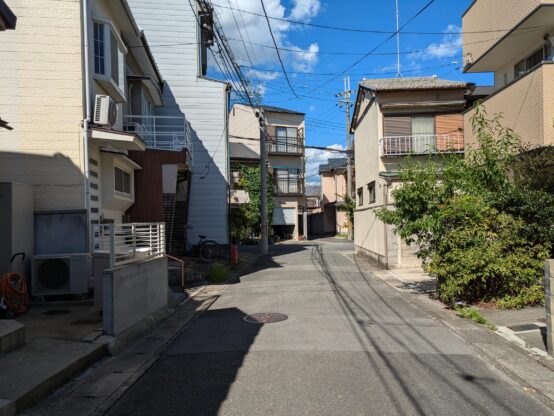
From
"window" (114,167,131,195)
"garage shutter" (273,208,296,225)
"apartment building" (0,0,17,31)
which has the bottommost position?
"garage shutter" (273,208,296,225)

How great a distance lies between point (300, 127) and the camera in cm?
4509

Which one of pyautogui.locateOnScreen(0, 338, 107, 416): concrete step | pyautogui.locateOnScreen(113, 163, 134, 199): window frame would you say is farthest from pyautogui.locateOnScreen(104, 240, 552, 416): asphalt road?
pyautogui.locateOnScreen(113, 163, 134, 199): window frame

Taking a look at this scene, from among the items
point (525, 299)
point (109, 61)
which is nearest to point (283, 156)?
point (109, 61)

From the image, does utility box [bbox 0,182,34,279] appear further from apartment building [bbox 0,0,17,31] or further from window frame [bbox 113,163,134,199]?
apartment building [bbox 0,0,17,31]

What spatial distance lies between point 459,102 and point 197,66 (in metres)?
12.3

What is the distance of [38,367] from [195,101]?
19.1m

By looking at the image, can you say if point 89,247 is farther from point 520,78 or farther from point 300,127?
point 300,127

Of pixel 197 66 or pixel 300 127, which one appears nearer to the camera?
pixel 197 66

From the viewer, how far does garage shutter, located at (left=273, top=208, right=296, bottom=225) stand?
4256 cm

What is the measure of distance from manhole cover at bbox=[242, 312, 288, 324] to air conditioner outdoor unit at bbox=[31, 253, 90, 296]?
360cm

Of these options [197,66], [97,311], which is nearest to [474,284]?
[97,311]

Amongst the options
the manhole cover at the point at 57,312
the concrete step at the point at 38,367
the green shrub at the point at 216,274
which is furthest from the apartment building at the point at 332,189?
the concrete step at the point at 38,367

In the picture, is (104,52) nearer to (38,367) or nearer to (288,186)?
(38,367)

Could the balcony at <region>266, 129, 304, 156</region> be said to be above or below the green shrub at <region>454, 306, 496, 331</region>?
above
